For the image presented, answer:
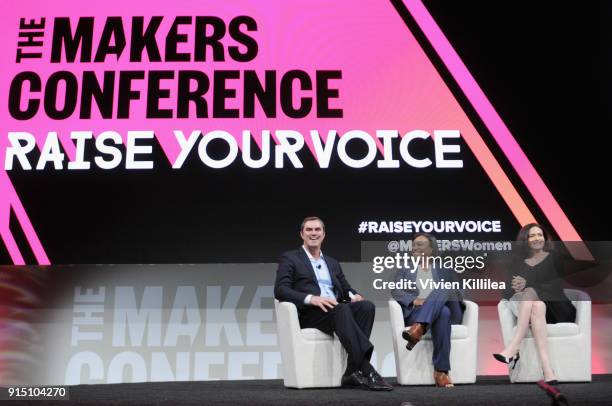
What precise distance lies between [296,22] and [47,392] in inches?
130

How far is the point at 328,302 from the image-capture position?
3.71 metres

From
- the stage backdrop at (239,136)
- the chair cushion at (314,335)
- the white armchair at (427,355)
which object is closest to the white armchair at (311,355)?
the chair cushion at (314,335)

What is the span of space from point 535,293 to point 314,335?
4.36 ft

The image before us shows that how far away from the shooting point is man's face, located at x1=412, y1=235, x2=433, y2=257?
4.13 m

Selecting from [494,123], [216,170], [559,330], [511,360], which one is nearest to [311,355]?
[511,360]

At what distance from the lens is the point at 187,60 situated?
5.32 meters

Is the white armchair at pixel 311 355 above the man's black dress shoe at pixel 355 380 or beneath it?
above

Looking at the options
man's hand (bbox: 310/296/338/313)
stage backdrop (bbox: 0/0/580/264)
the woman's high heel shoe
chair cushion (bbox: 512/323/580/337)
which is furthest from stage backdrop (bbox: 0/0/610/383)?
man's hand (bbox: 310/296/338/313)

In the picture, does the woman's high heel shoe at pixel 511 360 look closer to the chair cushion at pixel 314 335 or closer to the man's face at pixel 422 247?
the man's face at pixel 422 247

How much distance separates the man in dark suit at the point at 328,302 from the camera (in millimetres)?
3582

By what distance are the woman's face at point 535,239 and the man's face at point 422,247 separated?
0.60 metres

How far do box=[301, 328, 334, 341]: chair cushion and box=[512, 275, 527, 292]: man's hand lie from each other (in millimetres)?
1162

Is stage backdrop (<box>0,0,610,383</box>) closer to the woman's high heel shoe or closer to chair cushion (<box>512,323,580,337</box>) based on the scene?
chair cushion (<box>512,323,580,337</box>)

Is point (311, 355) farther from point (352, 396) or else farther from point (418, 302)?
point (418, 302)
